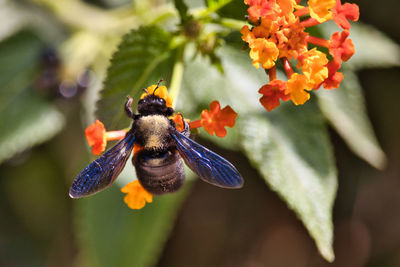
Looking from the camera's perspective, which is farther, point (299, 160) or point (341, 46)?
point (299, 160)

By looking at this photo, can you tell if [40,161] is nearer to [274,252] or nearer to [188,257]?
[188,257]

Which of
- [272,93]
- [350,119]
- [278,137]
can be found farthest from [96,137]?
[350,119]

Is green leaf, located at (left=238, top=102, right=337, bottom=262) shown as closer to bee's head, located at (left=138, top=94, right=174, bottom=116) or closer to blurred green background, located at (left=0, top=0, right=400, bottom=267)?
bee's head, located at (left=138, top=94, right=174, bottom=116)

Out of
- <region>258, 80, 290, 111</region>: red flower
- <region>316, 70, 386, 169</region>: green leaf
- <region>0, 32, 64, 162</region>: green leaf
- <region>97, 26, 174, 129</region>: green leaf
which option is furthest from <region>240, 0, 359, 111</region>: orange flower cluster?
<region>0, 32, 64, 162</region>: green leaf

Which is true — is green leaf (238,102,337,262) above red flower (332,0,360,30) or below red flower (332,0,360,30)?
below

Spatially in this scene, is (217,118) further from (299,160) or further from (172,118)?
(299,160)

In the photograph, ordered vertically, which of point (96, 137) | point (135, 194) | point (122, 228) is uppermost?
point (96, 137)

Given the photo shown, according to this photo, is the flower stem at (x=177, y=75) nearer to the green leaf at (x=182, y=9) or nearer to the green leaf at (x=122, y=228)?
the green leaf at (x=182, y=9)
